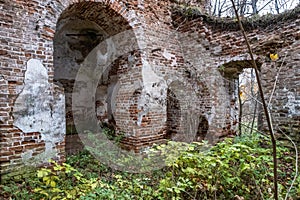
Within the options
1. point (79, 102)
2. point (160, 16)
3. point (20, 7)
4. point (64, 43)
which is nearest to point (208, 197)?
point (20, 7)

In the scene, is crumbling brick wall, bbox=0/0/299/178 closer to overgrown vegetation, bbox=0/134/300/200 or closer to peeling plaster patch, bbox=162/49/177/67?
peeling plaster patch, bbox=162/49/177/67

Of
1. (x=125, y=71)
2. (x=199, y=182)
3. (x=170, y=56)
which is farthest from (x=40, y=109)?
(x=170, y=56)

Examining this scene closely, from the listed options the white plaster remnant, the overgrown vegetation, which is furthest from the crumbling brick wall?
the overgrown vegetation

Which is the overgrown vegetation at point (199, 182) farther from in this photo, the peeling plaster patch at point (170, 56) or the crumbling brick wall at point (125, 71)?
the peeling plaster patch at point (170, 56)

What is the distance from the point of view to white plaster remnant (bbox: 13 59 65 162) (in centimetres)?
346

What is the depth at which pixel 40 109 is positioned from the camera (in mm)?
3639

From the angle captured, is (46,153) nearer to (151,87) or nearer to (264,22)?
(151,87)

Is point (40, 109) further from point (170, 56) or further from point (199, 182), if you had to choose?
point (170, 56)

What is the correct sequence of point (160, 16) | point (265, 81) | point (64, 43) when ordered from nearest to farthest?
1. point (265, 81)
2. point (160, 16)
3. point (64, 43)

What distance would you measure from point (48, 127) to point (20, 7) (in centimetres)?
202

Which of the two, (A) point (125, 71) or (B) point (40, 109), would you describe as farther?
(A) point (125, 71)

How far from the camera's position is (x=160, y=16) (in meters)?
5.71

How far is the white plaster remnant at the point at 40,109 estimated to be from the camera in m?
3.46

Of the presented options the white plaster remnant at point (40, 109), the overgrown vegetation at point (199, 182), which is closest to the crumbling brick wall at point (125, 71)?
the white plaster remnant at point (40, 109)
